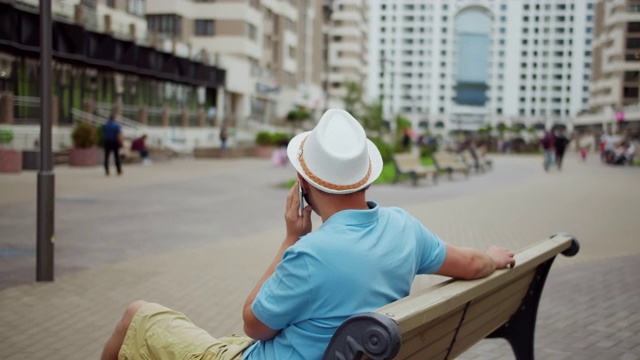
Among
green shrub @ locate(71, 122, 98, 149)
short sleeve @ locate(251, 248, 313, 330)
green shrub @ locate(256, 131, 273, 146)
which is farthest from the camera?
green shrub @ locate(256, 131, 273, 146)

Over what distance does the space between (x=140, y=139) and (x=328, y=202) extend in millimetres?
28310

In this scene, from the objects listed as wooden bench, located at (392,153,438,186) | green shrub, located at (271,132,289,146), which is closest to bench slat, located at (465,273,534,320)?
wooden bench, located at (392,153,438,186)

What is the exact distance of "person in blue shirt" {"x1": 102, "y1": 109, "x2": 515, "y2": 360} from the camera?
2422mm

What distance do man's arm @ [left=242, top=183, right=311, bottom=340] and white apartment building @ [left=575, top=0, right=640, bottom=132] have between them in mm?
23750

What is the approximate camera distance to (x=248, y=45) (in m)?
58.7

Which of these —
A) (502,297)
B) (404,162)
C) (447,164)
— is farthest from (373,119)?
(502,297)

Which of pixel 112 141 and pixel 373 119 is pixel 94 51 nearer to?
pixel 112 141

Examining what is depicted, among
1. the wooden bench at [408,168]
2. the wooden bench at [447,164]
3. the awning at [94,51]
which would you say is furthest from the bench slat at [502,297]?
the awning at [94,51]

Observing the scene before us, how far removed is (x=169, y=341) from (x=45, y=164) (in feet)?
14.0

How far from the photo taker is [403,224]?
2.73m

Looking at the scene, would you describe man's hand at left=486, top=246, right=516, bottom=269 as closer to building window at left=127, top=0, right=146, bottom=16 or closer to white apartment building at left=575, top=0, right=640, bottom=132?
white apartment building at left=575, top=0, right=640, bottom=132

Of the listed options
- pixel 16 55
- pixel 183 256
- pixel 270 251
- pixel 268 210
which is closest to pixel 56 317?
pixel 183 256

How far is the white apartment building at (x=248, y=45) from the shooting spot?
5462 cm

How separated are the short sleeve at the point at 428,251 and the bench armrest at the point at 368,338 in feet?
2.57
